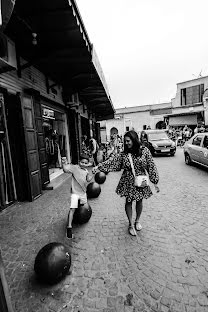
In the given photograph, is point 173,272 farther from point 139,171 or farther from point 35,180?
point 35,180

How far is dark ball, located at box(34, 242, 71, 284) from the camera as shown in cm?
253

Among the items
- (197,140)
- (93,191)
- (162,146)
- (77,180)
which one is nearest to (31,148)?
(93,191)

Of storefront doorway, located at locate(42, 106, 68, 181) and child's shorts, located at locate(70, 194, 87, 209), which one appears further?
storefront doorway, located at locate(42, 106, 68, 181)

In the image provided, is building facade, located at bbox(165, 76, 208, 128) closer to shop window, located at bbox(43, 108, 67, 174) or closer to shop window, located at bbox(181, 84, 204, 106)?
shop window, located at bbox(181, 84, 204, 106)

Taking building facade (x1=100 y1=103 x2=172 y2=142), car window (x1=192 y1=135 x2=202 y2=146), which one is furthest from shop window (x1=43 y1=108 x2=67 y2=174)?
building facade (x1=100 y1=103 x2=172 y2=142)

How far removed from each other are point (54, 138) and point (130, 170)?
683 cm

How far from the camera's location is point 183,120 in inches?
1234

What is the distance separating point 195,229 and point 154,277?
1.65 m

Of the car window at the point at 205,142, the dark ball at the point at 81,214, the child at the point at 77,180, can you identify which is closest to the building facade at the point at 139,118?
the car window at the point at 205,142

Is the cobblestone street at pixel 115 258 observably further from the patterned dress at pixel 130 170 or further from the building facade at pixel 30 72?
the building facade at pixel 30 72

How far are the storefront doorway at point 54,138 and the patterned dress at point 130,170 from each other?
5643 mm

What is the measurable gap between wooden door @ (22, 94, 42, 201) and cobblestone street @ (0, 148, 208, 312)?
73 cm

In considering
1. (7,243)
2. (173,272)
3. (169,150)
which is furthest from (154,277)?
(169,150)

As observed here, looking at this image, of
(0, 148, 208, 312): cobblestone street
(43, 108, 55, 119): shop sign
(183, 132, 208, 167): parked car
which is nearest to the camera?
(0, 148, 208, 312): cobblestone street
